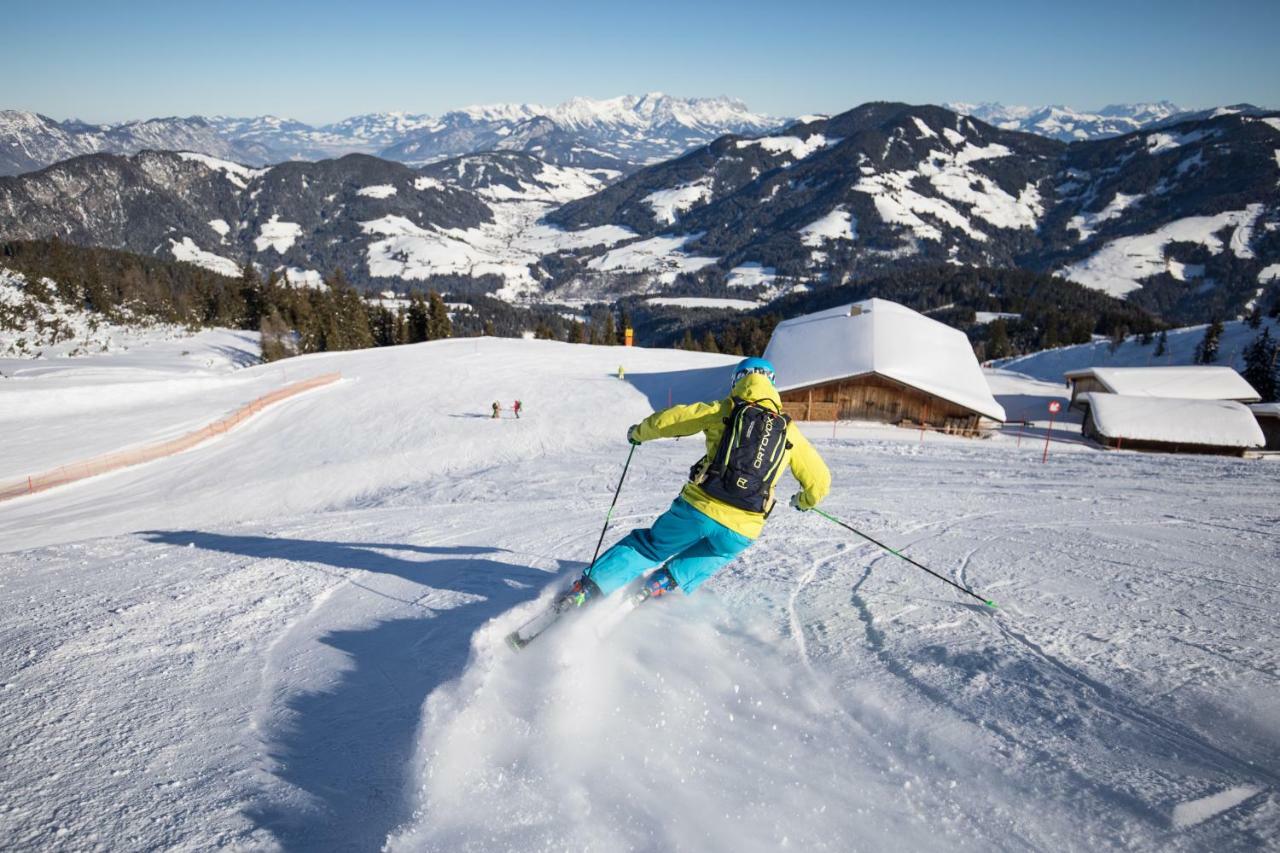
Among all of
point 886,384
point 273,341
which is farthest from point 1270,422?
point 273,341

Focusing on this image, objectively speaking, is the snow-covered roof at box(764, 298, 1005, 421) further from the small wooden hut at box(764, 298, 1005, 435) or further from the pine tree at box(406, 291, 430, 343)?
the pine tree at box(406, 291, 430, 343)

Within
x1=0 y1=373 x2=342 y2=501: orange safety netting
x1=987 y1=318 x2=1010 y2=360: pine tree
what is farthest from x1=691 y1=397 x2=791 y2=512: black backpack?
x1=987 y1=318 x2=1010 y2=360: pine tree

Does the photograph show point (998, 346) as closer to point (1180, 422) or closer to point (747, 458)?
point (1180, 422)

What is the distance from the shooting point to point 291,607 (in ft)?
18.8

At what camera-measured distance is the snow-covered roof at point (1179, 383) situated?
35.3 metres

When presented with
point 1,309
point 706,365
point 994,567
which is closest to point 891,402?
point 706,365

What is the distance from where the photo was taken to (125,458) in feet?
62.3

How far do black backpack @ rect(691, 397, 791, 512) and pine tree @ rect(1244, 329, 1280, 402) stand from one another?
6226cm

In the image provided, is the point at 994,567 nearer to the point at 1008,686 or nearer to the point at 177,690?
the point at 1008,686

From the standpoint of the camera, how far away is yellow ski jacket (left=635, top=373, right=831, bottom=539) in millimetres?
4875

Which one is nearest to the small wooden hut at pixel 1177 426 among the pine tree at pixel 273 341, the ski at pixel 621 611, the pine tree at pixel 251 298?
the ski at pixel 621 611

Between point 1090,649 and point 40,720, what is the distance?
7222mm

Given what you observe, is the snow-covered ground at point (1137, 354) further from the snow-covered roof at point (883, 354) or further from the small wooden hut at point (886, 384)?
the small wooden hut at point (886, 384)

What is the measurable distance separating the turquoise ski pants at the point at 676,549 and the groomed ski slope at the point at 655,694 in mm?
456
